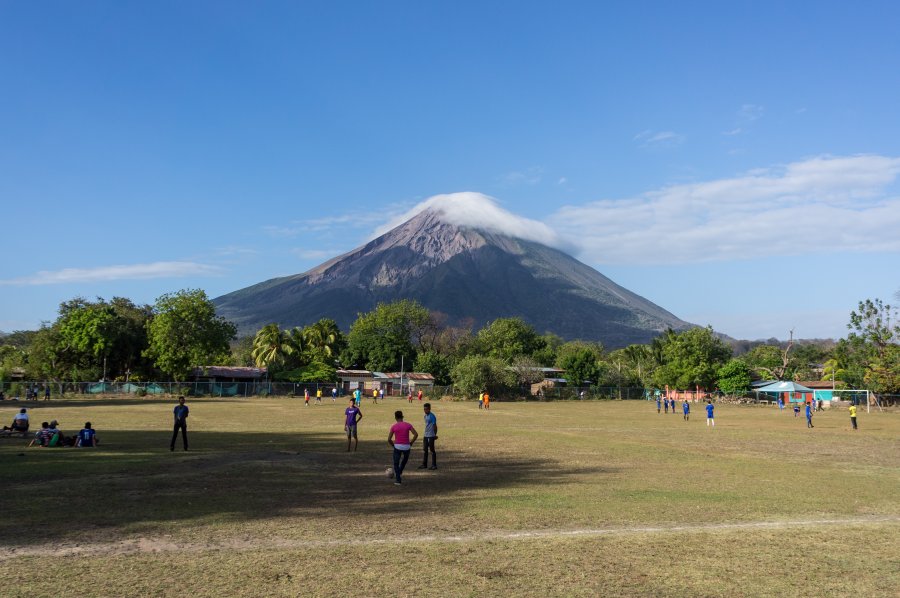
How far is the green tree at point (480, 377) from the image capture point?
236 ft

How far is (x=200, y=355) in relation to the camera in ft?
241

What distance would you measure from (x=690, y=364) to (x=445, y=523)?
77.9m

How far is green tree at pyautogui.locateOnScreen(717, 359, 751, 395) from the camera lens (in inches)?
Answer: 3073

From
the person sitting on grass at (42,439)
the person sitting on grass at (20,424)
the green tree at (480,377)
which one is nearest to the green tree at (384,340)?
the green tree at (480,377)

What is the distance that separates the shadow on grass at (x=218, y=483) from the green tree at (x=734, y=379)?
6442 centimetres

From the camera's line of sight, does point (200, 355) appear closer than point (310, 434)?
No

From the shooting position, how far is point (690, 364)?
83188 mm

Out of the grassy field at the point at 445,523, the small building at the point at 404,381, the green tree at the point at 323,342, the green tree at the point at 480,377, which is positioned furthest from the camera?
the green tree at the point at 323,342

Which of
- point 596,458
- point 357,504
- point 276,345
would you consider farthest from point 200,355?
point 357,504

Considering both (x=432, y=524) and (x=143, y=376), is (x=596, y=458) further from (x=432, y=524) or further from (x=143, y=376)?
(x=143, y=376)

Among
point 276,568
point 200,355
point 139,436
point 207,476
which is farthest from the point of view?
point 200,355

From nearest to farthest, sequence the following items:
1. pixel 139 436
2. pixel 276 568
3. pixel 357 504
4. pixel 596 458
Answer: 1. pixel 276 568
2. pixel 357 504
3. pixel 596 458
4. pixel 139 436

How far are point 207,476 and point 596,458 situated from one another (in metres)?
11.7

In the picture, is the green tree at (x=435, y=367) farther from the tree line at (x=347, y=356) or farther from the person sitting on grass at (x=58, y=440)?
the person sitting on grass at (x=58, y=440)
